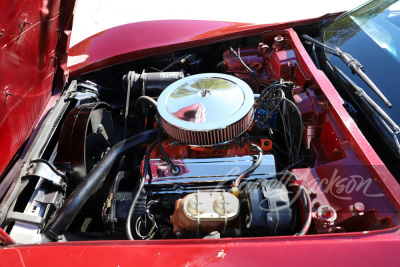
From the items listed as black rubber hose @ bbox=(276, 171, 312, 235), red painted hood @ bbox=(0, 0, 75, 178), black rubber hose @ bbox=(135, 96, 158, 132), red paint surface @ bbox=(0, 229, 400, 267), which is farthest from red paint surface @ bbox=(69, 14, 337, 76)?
red paint surface @ bbox=(0, 229, 400, 267)

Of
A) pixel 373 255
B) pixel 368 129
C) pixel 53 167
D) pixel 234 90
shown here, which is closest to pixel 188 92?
pixel 234 90

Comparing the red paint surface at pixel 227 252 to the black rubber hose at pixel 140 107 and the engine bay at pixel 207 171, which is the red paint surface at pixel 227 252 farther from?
the black rubber hose at pixel 140 107

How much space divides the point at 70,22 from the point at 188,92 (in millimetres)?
689

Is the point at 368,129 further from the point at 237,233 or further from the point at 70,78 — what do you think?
the point at 70,78

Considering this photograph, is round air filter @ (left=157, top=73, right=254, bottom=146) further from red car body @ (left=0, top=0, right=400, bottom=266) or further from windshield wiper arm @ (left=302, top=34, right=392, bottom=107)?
windshield wiper arm @ (left=302, top=34, right=392, bottom=107)

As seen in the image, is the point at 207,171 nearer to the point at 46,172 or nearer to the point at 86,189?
the point at 86,189

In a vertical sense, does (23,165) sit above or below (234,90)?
below

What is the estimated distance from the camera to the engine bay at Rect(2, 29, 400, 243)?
109cm

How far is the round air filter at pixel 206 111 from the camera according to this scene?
1.29 meters

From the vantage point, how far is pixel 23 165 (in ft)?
4.19

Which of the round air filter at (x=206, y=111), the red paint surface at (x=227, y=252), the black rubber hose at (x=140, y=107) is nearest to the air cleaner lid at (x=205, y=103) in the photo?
the round air filter at (x=206, y=111)

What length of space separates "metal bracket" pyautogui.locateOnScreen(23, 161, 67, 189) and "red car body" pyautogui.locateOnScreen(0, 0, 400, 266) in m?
0.10

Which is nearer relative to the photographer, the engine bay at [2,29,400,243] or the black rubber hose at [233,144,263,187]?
the engine bay at [2,29,400,243]

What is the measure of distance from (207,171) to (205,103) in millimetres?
284
